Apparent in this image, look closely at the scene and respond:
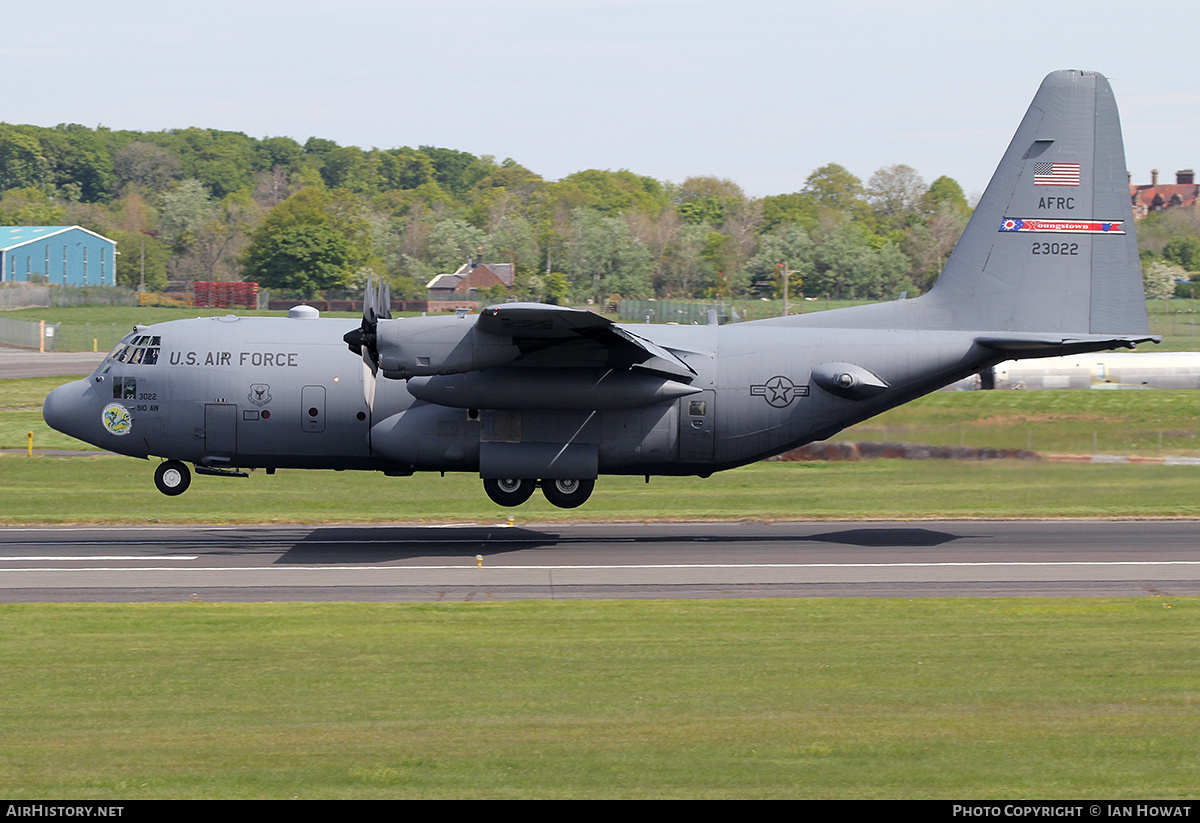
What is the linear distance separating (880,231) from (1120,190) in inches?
4730

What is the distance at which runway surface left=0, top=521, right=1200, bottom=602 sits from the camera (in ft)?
67.9

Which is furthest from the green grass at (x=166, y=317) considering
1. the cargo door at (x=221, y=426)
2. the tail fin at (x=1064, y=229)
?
the tail fin at (x=1064, y=229)

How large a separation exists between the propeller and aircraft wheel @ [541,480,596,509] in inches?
174

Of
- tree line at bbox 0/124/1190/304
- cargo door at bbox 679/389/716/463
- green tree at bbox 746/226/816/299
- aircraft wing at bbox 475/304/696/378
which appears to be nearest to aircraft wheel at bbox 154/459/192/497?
aircraft wing at bbox 475/304/696/378

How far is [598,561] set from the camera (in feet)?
76.8

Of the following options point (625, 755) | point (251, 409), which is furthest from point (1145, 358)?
point (625, 755)

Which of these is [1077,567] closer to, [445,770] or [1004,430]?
[1004,430]

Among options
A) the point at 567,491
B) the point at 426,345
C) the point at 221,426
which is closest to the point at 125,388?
the point at 221,426

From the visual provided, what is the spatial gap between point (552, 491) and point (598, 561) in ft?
7.73

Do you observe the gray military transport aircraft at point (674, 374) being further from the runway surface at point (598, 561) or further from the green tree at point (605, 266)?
the green tree at point (605, 266)

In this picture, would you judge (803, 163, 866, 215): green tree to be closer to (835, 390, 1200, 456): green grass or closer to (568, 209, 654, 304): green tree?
(568, 209, 654, 304): green tree

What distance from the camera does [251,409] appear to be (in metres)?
24.7

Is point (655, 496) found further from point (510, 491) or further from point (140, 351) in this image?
point (140, 351)
